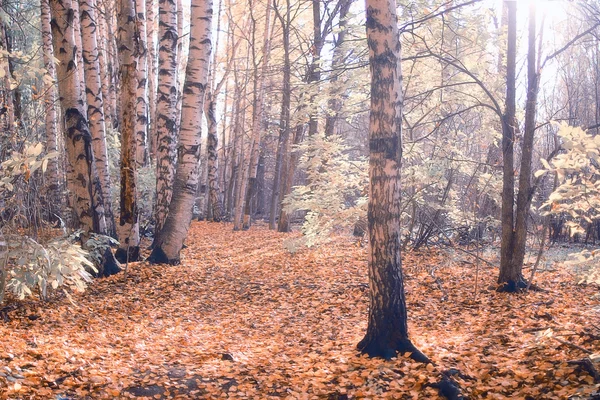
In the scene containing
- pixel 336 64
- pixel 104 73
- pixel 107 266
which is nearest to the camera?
pixel 107 266

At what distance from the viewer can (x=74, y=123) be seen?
7531mm

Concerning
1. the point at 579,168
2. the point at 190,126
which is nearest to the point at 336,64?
the point at 190,126

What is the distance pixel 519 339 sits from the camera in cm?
522

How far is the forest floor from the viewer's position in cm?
415

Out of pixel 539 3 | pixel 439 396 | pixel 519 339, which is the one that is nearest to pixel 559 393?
pixel 439 396

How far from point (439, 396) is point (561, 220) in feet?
37.6

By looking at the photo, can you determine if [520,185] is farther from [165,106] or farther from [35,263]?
[165,106]

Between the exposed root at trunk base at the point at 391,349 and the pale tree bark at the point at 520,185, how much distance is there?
3218 millimetres

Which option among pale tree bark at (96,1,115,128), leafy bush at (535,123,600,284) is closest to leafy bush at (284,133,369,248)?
leafy bush at (535,123,600,284)

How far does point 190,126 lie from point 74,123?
2.08 meters

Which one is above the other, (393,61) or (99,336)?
(393,61)

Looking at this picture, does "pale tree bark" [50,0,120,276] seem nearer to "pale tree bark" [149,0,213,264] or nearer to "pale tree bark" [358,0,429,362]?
"pale tree bark" [149,0,213,264]

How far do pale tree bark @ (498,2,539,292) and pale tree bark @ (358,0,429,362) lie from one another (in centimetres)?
328

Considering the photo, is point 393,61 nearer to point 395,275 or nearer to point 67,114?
point 395,275
